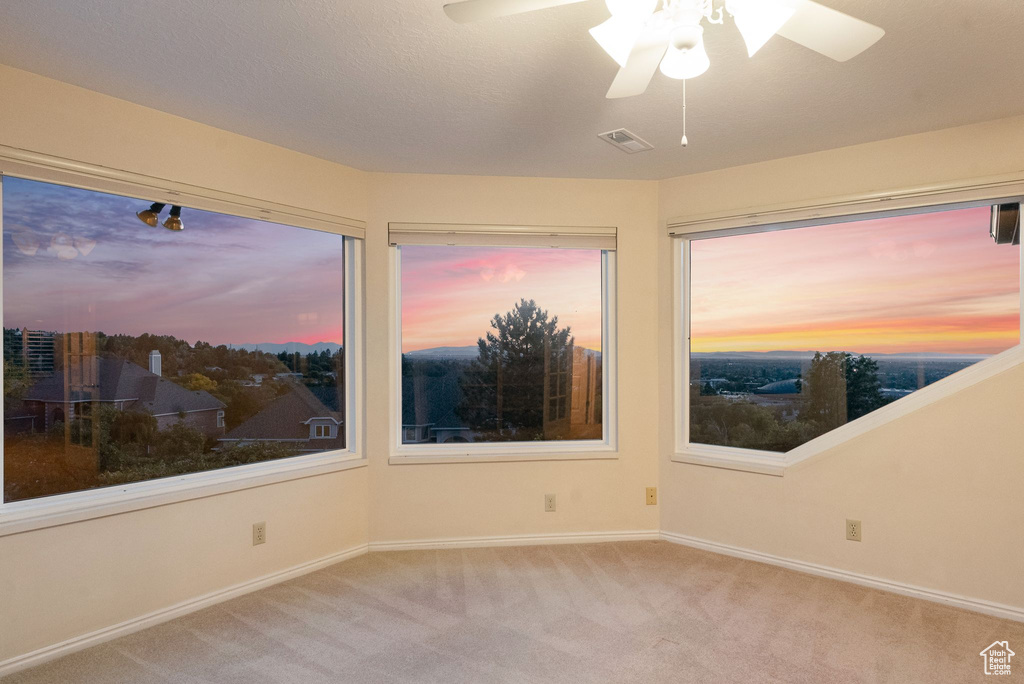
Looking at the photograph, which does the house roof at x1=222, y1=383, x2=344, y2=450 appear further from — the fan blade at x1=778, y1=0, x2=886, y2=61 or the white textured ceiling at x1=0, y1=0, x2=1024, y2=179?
the fan blade at x1=778, y1=0, x2=886, y2=61

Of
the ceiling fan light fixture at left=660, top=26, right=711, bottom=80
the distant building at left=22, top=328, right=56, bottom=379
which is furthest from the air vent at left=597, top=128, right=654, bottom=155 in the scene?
the distant building at left=22, top=328, right=56, bottom=379

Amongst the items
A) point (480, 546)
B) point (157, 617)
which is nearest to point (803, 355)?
point (480, 546)

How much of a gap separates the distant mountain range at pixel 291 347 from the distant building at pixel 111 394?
33 centimetres

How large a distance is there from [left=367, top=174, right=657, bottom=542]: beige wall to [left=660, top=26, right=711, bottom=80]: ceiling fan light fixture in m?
2.31

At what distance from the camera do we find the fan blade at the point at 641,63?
5.24 ft

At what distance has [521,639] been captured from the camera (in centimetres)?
260

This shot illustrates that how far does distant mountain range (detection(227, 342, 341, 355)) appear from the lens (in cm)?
330

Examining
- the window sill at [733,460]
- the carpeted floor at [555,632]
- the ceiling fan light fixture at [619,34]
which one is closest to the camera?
the ceiling fan light fixture at [619,34]

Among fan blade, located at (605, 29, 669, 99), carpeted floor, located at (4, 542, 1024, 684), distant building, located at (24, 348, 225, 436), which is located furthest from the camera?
distant building, located at (24, 348, 225, 436)

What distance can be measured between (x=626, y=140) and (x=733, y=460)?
6.59ft

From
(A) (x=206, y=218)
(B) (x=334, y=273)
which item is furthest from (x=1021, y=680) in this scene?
(A) (x=206, y=218)

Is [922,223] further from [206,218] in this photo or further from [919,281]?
[206,218]

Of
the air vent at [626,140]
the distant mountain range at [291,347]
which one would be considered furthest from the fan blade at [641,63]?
the distant mountain range at [291,347]
